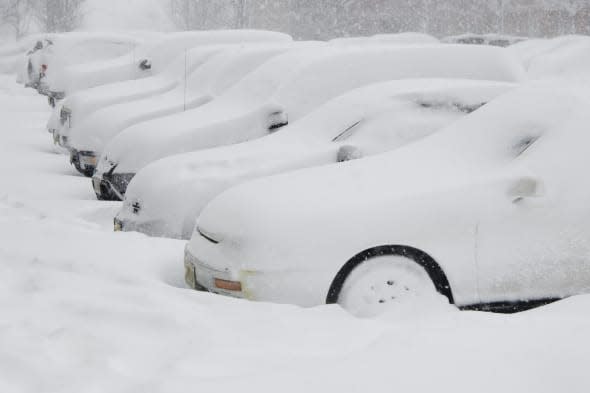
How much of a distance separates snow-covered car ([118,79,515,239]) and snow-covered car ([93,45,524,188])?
788 mm

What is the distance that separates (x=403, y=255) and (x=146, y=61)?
11.4 m

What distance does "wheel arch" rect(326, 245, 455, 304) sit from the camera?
463 cm

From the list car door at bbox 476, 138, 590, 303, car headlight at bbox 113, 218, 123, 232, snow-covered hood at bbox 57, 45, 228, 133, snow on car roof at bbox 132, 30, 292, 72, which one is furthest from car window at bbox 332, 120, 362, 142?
snow on car roof at bbox 132, 30, 292, 72

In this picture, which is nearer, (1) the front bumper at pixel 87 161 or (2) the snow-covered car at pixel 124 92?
(1) the front bumper at pixel 87 161

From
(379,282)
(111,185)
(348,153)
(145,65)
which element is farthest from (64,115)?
→ (379,282)

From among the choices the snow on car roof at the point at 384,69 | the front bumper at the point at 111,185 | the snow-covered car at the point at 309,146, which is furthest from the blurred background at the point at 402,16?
the snow-covered car at the point at 309,146

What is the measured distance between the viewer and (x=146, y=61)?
50.1 feet

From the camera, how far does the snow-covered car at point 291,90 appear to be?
8352 mm

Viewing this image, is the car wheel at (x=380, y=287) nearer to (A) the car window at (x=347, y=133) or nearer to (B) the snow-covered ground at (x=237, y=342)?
(B) the snow-covered ground at (x=237, y=342)

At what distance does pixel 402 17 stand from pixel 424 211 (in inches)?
1372

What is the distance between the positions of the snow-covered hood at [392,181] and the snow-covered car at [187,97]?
5.26 meters

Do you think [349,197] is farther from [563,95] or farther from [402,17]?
[402,17]

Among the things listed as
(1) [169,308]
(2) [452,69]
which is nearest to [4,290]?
(1) [169,308]

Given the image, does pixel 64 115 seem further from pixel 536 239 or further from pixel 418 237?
pixel 536 239
